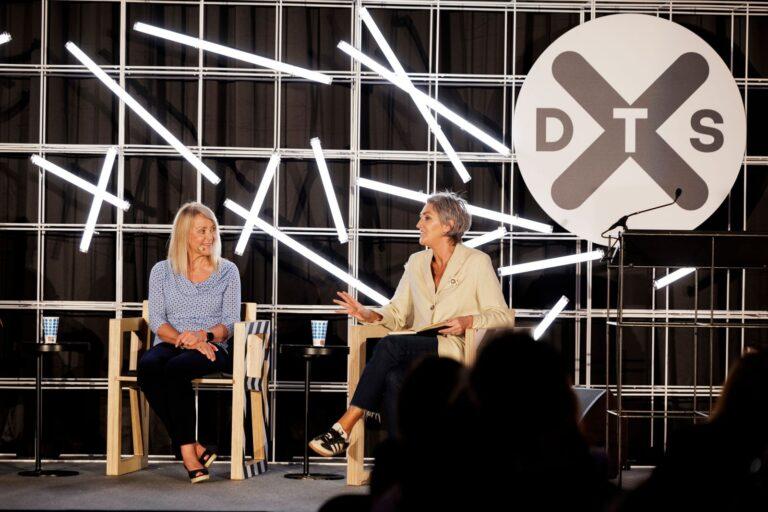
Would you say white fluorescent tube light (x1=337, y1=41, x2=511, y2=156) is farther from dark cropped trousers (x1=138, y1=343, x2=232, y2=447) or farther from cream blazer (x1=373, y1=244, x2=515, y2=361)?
dark cropped trousers (x1=138, y1=343, x2=232, y2=447)

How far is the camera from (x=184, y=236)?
5477mm

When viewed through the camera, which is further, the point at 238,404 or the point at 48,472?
the point at 48,472

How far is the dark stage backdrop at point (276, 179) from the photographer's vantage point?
5.95 m

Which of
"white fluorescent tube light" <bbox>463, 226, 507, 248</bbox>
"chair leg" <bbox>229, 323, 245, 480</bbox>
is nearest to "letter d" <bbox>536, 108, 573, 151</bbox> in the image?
"white fluorescent tube light" <bbox>463, 226, 507, 248</bbox>

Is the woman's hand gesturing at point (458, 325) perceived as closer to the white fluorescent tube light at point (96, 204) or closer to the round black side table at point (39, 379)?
the round black side table at point (39, 379)

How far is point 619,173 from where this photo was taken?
237 inches

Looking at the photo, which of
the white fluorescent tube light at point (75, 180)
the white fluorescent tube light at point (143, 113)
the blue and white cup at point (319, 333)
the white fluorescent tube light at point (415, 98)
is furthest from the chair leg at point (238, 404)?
the white fluorescent tube light at point (415, 98)

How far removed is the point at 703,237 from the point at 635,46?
154 centimetres

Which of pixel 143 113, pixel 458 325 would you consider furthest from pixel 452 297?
pixel 143 113

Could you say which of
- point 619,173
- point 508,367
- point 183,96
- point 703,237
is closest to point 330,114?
point 183,96

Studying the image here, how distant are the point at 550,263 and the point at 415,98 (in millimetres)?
1224

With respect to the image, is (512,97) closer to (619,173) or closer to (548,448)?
(619,173)

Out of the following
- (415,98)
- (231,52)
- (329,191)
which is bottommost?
(329,191)

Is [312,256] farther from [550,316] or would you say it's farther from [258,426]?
[550,316]
